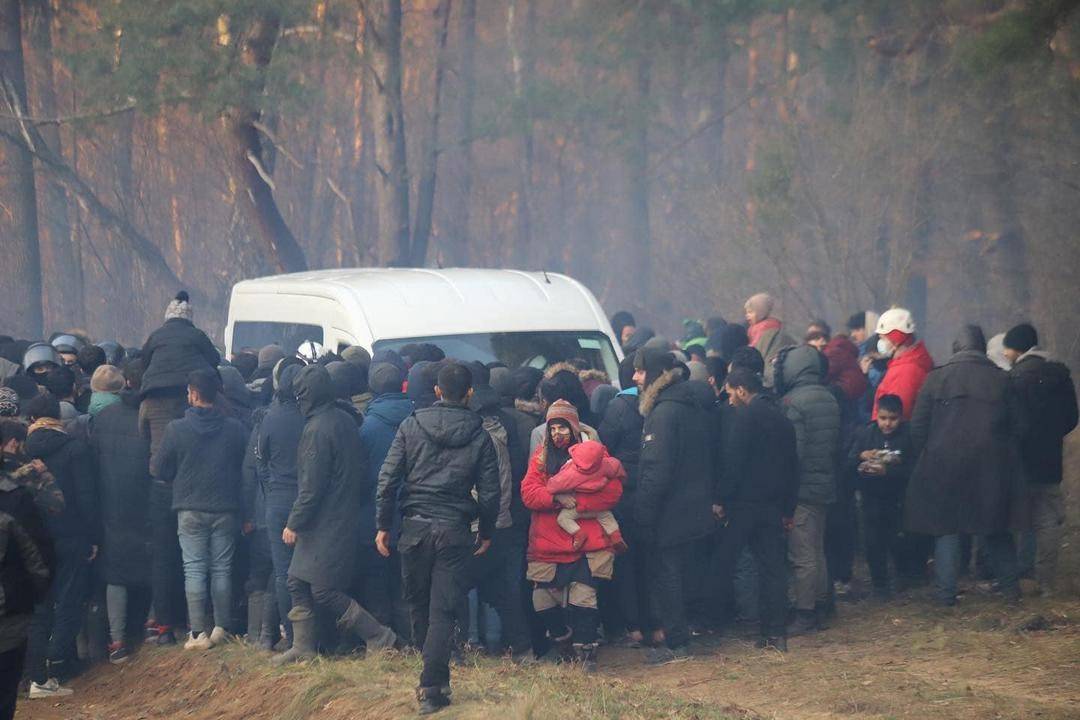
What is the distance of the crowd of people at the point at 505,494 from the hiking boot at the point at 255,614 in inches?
0.6

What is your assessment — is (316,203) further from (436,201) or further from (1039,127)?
(1039,127)

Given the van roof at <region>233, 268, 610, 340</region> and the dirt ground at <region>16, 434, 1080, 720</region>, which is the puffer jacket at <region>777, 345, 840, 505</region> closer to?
the dirt ground at <region>16, 434, 1080, 720</region>

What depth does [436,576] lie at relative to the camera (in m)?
6.74

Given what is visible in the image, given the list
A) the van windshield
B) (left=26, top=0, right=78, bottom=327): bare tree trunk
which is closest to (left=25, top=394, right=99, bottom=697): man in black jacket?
the van windshield

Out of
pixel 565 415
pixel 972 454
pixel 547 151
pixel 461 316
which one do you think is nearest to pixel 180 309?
pixel 461 316

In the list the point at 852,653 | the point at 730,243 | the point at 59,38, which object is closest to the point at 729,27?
the point at 730,243

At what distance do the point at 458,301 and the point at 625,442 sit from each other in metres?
2.53

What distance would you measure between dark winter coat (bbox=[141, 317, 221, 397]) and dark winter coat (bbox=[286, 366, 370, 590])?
145 cm

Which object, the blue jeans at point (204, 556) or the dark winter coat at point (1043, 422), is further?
the dark winter coat at point (1043, 422)

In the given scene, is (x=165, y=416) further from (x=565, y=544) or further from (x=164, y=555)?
(x=565, y=544)

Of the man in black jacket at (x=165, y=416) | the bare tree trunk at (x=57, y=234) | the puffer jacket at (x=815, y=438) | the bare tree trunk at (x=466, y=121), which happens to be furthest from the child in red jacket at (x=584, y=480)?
the bare tree trunk at (x=57, y=234)

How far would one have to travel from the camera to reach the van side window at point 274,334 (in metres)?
11.3

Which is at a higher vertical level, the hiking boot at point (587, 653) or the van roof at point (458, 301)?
the van roof at point (458, 301)

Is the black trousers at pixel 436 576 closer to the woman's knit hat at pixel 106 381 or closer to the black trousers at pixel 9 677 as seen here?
the black trousers at pixel 9 677
